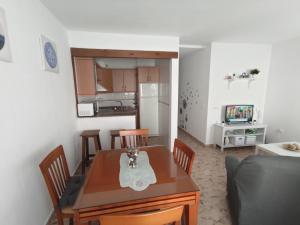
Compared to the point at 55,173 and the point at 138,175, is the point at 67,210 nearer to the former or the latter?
the point at 55,173

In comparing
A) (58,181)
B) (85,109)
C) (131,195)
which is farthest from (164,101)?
(131,195)

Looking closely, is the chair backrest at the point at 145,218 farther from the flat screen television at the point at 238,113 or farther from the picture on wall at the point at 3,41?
the flat screen television at the point at 238,113

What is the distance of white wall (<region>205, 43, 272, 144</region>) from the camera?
358cm

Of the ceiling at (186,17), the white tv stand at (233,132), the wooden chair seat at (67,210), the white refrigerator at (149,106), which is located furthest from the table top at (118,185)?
the white refrigerator at (149,106)

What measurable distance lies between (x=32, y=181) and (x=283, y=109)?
4.69 metres

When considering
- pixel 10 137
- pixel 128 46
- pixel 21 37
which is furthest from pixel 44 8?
pixel 10 137

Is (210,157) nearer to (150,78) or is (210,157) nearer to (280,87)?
(280,87)

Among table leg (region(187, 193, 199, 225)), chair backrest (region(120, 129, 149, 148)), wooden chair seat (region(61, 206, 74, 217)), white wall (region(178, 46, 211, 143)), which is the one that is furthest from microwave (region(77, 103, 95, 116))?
white wall (region(178, 46, 211, 143))

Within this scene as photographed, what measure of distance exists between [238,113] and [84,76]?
3.59 metres

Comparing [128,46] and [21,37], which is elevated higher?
[128,46]

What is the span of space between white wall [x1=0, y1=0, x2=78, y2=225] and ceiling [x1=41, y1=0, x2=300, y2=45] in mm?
479

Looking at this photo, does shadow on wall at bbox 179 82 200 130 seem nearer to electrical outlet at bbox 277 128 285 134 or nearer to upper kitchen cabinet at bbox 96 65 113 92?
electrical outlet at bbox 277 128 285 134

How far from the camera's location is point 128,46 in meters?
3.01

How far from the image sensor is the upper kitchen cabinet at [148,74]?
433 cm
